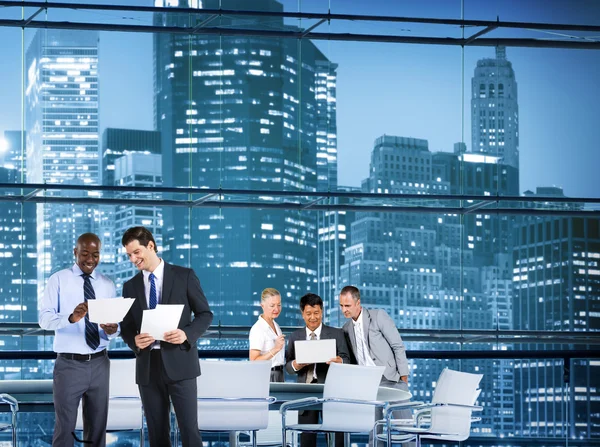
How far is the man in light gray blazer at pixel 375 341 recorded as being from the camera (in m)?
6.88

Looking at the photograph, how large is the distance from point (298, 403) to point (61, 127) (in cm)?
832

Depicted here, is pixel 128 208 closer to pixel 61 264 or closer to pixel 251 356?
pixel 61 264

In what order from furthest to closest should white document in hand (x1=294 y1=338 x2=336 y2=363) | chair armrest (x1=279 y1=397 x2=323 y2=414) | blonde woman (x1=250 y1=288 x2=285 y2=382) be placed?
blonde woman (x1=250 y1=288 x2=285 y2=382)
white document in hand (x1=294 y1=338 x2=336 y2=363)
chair armrest (x1=279 y1=397 x2=323 y2=414)

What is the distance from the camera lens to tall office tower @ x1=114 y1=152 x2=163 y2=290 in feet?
38.8

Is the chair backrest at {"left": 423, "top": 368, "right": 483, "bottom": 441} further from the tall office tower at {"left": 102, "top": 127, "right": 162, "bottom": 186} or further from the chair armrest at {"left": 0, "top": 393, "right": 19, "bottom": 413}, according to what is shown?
the tall office tower at {"left": 102, "top": 127, "right": 162, "bottom": 186}

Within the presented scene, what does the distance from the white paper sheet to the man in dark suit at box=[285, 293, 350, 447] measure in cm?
174

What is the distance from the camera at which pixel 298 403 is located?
5.54m

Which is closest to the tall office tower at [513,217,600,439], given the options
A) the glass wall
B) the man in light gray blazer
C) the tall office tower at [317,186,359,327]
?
the glass wall

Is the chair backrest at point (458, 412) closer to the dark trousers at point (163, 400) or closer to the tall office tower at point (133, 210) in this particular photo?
the dark trousers at point (163, 400)

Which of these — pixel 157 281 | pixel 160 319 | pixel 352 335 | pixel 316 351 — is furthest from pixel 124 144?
pixel 160 319

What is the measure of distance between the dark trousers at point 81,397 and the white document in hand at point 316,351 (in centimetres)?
128

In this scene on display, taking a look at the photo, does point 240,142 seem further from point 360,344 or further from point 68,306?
point 68,306

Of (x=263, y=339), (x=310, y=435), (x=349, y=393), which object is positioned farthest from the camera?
(x=263, y=339)

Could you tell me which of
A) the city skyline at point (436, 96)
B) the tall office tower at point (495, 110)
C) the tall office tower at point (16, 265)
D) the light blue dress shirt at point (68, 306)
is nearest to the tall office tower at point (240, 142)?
the city skyline at point (436, 96)
